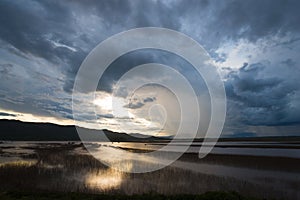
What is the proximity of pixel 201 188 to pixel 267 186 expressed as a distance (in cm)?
584

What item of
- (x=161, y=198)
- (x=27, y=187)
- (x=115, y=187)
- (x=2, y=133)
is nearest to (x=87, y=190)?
(x=115, y=187)

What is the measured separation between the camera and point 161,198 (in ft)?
39.3

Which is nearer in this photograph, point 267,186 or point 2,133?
point 267,186

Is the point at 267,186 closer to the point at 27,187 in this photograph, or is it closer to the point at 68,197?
the point at 68,197

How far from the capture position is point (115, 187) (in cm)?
1623

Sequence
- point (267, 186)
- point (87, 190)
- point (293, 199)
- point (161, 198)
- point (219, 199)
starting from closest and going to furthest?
point (219, 199) < point (161, 198) < point (293, 199) < point (87, 190) < point (267, 186)

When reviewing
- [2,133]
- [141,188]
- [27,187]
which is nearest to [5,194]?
[27,187]

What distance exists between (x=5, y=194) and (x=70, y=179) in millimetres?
6785

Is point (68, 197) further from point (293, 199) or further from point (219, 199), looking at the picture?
point (293, 199)

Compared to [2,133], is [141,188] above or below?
below

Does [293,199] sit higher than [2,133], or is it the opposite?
[2,133]

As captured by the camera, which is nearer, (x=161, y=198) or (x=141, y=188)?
(x=161, y=198)

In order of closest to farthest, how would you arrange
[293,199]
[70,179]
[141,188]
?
[293,199] < [141,188] < [70,179]

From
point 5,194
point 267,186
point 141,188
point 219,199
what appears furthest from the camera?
point 267,186
